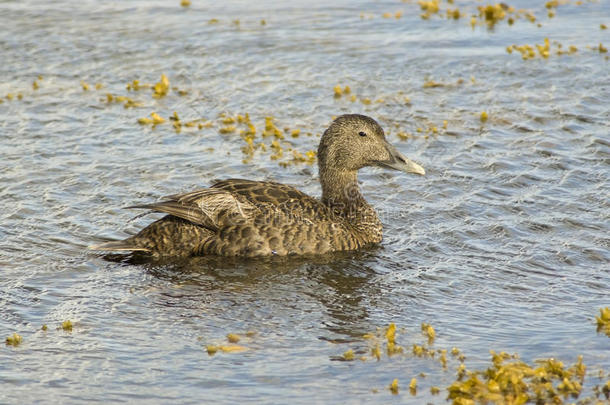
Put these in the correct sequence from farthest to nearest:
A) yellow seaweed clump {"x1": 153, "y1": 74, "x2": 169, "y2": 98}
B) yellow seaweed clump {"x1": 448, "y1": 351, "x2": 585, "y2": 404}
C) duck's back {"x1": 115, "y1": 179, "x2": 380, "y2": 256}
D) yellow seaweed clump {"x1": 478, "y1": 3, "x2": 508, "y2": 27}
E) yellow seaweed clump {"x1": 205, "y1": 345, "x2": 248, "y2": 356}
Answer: yellow seaweed clump {"x1": 478, "y1": 3, "x2": 508, "y2": 27}, yellow seaweed clump {"x1": 153, "y1": 74, "x2": 169, "y2": 98}, duck's back {"x1": 115, "y1": 179, "x2": 380, "y2": 256}, yellow seaweed clump {"x1": 205, "y1": 345, "x2": 248, "y2": 356}, yellow seaweed clump {"x1": 448, "y1": 351, "x2": 585, "y2": 404}

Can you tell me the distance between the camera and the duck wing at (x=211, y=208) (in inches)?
356

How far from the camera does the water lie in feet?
22.8

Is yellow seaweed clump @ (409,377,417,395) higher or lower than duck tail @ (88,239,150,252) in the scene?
lower

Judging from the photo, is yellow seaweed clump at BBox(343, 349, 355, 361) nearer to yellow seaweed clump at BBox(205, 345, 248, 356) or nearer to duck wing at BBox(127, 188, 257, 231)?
yellow seaweed clump at BBox(205, 345, 248, 356)

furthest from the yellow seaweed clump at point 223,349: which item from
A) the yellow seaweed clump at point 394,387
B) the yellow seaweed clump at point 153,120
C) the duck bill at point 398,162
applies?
the yellow seaweed clump at point 153,120

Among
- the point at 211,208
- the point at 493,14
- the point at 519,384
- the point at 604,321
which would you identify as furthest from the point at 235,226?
the point at 493,14

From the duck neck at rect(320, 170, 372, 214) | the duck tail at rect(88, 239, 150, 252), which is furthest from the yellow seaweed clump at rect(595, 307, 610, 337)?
the duck tail at rect(88, 239, 150, 252)

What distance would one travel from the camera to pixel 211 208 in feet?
29.9

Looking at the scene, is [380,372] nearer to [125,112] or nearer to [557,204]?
[557,204]

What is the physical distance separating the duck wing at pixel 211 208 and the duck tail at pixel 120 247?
0.35 metres

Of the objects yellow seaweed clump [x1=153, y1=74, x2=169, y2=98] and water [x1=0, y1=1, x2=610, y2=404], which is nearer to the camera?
water [x1=0, y1=1, x2=610, y2=404]

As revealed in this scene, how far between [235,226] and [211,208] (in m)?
0.26

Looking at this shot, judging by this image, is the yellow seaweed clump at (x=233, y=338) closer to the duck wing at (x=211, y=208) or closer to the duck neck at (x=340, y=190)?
the duck wing at (x=211, y=208)

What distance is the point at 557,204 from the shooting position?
10.3 metres
